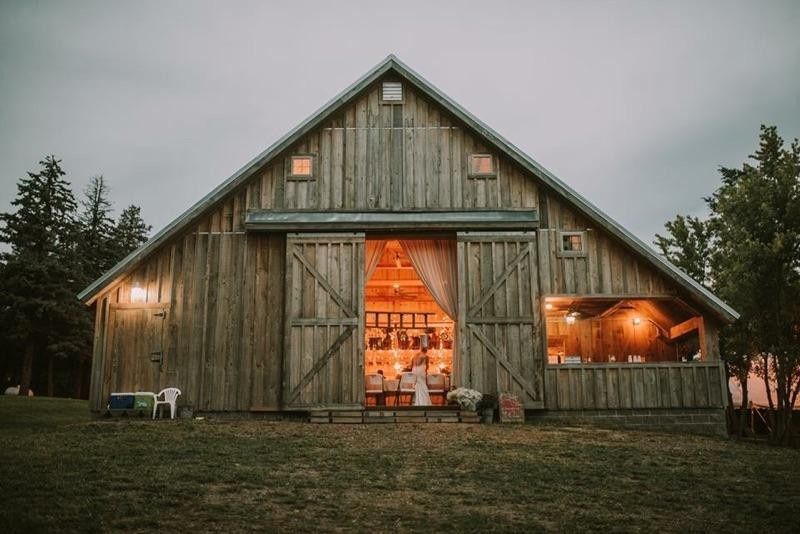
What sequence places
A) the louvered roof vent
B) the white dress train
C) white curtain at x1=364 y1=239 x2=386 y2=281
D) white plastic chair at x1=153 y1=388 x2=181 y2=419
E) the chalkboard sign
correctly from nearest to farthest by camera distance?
the chalkboard sign < white plastic chair at x1=153 y1=388 x2=181 y2=419 < white curtain at x1=364 y1=239 x2=386 y2=281 < the louvered roof vent < the white dress train

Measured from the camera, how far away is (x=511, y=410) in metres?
14.4

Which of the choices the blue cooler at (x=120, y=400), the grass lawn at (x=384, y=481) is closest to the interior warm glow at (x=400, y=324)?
the blue cooler at (x=120, y=400)

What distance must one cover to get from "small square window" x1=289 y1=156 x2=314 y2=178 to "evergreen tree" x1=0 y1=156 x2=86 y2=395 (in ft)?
69.9

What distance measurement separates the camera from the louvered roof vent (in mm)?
16297

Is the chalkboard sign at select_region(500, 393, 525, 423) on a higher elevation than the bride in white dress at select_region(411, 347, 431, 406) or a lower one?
lower

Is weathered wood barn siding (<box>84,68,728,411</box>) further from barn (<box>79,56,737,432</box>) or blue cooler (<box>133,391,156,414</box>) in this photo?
blue cooler (<box>133,391,156,414</box>)

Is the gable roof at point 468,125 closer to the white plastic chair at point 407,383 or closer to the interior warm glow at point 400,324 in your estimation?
the interior warm glow at point 400,324

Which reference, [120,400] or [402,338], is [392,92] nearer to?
[402,338]

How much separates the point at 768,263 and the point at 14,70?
5109 cm

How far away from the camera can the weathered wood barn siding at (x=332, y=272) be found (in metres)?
15.1

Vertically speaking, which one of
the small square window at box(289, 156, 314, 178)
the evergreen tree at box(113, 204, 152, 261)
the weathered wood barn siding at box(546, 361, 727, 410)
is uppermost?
the evergreen tree at box(113, 204, 152, 261)

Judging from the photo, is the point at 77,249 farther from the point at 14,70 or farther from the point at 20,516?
the point at 20,516

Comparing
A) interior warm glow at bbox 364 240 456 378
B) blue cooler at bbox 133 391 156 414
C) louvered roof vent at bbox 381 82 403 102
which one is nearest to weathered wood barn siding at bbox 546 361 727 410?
interior warm glow at bbox 364 240 456 378

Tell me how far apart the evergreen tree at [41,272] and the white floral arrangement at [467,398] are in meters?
24.6
